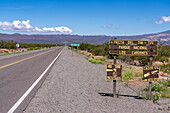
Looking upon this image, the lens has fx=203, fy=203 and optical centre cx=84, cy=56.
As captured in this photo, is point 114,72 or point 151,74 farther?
point 114,72

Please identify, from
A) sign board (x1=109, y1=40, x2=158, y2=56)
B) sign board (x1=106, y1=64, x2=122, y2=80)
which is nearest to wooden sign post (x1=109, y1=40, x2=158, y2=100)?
sign board (x1=109, y1=40, x2=158, y2=56)

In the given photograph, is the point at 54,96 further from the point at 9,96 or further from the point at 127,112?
the point at 127,112

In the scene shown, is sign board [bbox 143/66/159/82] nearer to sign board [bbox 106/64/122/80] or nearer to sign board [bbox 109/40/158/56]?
sign board [bbox 109/40/158/56]

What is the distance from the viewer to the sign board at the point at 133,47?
7141 millimetres

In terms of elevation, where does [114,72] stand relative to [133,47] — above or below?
below

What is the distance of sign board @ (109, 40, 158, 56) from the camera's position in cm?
714

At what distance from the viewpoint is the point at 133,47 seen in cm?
723

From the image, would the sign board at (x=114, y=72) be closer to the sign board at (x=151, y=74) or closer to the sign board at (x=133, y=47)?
the sign board at (x=133, y=47)

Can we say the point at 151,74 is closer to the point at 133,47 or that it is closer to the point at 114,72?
the point at 133,47

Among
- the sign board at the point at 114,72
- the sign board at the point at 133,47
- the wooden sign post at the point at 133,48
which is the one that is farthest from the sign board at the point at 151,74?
the sign board at the point at 114,72

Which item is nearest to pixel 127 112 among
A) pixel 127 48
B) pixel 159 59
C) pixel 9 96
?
pixel 127 48

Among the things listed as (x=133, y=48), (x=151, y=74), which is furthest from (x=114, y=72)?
(x=151, y=74)

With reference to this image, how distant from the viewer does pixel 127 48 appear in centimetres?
720

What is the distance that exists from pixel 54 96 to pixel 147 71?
3.38 m
